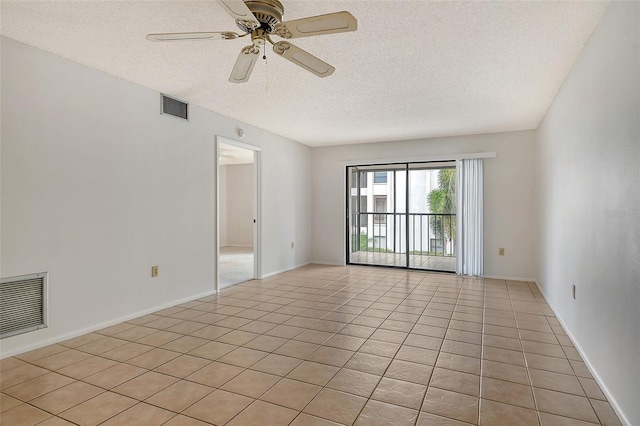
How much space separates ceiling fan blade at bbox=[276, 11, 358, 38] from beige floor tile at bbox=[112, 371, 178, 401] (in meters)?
2.26

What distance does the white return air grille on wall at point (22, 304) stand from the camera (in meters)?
2.53

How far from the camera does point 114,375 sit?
2.29m

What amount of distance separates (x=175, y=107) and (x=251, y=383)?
3.07m

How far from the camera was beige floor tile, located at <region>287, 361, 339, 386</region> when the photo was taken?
86.9 inches

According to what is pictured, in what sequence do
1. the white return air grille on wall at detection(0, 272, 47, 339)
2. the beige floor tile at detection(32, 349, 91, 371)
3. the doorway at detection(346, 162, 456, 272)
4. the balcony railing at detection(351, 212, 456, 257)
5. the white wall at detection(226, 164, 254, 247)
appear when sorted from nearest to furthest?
the beige floor tile at detection(32, 349, 91, 371)
the white return air grille on wall at detection(0, 272, 47, 339)
the doorway at detection(346, 162, 456, 272)
the balcony railing at detection(351, 212, 456, 257)
the white wall at detection(226, 164, 254, 247)

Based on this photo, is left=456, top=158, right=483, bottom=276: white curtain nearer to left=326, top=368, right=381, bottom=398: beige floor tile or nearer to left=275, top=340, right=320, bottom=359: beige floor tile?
left=275, top=340, right=320, bottom=359: beige floor tile

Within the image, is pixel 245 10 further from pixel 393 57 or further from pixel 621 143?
pixel 621 143

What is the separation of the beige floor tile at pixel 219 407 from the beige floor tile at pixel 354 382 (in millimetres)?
541

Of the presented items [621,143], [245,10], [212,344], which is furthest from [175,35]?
[621,143]

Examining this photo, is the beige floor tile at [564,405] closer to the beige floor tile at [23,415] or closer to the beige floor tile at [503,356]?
the beige floor tile at [503,356]

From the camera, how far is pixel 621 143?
6.07 ft

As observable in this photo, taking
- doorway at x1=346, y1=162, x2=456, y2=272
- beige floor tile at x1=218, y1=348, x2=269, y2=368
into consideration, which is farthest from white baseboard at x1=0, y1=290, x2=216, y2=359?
doorway at x1=346, y1=162, x2=456, y2=272

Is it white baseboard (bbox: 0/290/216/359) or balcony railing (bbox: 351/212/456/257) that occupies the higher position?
balcony railing (bbox: 351/212/456/257)

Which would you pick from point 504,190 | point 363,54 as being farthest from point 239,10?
point 504,190
